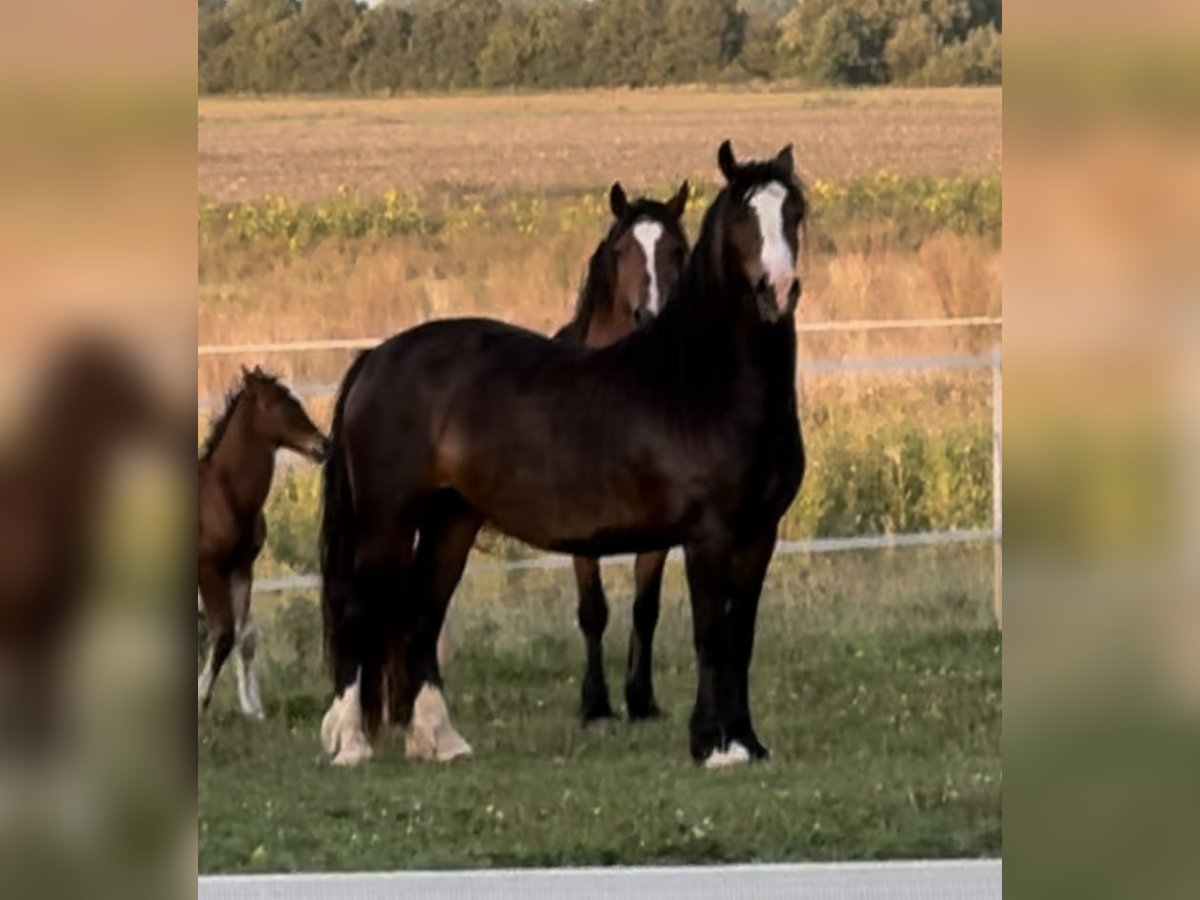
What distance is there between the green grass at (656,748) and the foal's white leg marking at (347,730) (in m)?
0.04

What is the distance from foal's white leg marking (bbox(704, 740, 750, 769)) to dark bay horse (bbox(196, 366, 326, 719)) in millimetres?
915

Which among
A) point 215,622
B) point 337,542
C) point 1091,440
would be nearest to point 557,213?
point 337,542

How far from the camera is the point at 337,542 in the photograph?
3.46 m

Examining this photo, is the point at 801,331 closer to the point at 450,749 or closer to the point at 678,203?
the point at 678,203

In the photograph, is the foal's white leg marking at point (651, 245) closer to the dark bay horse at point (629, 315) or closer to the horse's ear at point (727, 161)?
the dark bay horse at point (629, 315)

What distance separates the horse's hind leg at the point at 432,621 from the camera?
346 cm

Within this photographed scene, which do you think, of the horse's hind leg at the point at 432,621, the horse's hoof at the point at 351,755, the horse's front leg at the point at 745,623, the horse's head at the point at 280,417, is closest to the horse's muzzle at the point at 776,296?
the horse's front leg at the point at 745,623

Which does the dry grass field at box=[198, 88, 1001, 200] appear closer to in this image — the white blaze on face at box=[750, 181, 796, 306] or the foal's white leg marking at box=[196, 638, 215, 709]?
the white blaze on face at box=[750, 181, 796, 306]

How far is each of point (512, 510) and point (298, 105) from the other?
34.4 inches

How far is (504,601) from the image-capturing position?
356cm

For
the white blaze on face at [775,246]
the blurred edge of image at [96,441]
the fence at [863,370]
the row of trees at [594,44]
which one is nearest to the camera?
the blurred edge of image at [96,441]

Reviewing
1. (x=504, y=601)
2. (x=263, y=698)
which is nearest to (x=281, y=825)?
(x=263, y=698)

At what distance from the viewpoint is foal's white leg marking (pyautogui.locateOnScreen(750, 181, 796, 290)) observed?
3070 millimetres

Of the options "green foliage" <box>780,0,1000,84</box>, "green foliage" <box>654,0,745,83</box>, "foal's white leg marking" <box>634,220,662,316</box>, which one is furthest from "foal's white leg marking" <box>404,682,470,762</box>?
"green foliage" <box>780,0,1000,84</box>
